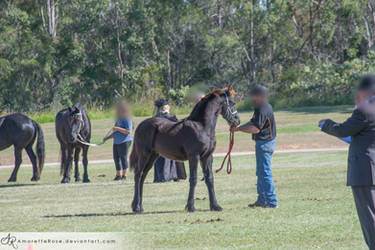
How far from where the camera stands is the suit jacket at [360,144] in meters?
7.02

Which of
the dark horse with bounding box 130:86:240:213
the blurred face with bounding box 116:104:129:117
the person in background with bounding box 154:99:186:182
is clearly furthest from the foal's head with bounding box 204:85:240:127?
the blurred face with bounding box 116:104:129:117

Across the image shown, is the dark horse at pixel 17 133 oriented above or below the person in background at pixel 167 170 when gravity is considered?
above

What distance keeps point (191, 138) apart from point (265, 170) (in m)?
1.39

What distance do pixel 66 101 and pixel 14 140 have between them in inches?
1174

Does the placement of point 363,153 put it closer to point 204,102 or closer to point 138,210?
point 204,102

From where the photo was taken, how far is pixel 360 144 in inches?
281

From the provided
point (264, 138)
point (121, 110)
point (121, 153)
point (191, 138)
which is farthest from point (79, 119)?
point (264, 138)

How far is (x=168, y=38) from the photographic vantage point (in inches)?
2062

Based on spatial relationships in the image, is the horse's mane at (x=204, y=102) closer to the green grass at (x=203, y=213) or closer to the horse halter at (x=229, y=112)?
the horse halter at (x=229, y=112)

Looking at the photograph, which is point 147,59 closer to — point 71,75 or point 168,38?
point 168,38

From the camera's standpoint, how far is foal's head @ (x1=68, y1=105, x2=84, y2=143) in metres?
17.8

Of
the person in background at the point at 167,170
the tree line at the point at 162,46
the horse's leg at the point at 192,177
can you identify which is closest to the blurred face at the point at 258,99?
the horse's leg at the point at 192,177

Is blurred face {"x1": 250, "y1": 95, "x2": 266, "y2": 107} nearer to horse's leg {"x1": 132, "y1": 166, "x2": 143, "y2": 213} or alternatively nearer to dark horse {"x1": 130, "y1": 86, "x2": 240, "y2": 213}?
dark horse {"x1": 130, "y1": 86, "x2": 240, "y2": 213}

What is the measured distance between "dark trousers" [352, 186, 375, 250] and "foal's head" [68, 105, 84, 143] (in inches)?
459
